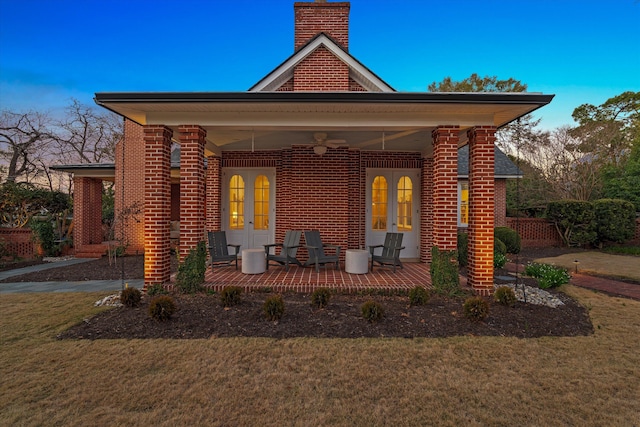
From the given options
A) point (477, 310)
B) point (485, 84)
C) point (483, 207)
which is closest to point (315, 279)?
point (477, 310)

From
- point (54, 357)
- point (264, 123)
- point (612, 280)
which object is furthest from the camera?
point (612, 280)

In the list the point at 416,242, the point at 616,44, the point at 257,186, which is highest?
the point at 616,44

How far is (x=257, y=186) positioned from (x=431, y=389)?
7207 millimetres

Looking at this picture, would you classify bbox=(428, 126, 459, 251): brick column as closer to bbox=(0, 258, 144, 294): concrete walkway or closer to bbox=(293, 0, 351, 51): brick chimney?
bbox=(293, 0, 351, 51): brick chimney

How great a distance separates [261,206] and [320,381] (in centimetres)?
657

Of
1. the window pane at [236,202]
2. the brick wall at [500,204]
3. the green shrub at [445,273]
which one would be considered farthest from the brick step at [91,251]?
the brick wall at [500,204]

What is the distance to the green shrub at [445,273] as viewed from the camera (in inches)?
219

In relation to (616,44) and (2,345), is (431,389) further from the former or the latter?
(616,44)

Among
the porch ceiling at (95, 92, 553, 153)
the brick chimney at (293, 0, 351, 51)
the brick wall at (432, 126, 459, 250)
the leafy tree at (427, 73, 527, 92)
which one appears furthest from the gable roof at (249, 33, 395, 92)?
the leafy tree at (427, 73, 527, 92)

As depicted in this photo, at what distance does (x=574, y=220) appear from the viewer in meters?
13.7

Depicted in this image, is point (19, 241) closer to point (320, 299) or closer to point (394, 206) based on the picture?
point (320, 299)

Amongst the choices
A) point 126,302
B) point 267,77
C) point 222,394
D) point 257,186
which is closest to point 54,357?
point 126,302

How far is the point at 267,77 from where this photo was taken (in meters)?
8.83

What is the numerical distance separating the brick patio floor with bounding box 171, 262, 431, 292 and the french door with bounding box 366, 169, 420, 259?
1.63 meters
